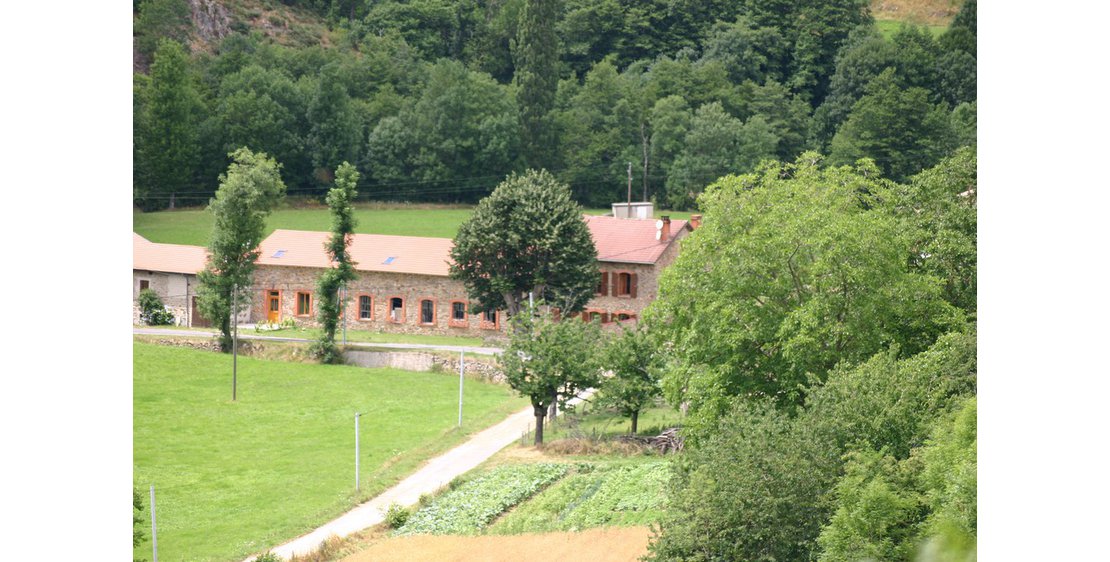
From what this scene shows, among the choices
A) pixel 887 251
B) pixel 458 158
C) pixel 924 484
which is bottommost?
pixel 924 484

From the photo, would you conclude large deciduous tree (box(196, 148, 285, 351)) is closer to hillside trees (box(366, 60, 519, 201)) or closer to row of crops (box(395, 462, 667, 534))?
row of crops (box(395, 462, 667, 534))

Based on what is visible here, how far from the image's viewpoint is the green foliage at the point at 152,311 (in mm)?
38750

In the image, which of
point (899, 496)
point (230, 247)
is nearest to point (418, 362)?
point (230, 247)

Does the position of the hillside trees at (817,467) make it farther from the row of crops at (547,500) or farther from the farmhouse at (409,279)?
the farmhouse at (409,279)

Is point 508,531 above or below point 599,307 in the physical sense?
below

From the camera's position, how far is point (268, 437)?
27844mm

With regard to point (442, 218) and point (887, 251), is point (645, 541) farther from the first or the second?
point (442, 218)

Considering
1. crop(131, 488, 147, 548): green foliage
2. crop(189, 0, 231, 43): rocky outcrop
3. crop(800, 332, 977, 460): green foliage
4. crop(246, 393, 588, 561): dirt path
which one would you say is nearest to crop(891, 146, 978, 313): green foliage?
crop(800, 332, 977, 460): green foliage

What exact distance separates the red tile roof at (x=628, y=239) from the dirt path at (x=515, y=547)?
17302 millimetres

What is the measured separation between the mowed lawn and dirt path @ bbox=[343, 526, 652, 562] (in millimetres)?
2205

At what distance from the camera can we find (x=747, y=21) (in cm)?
6831
